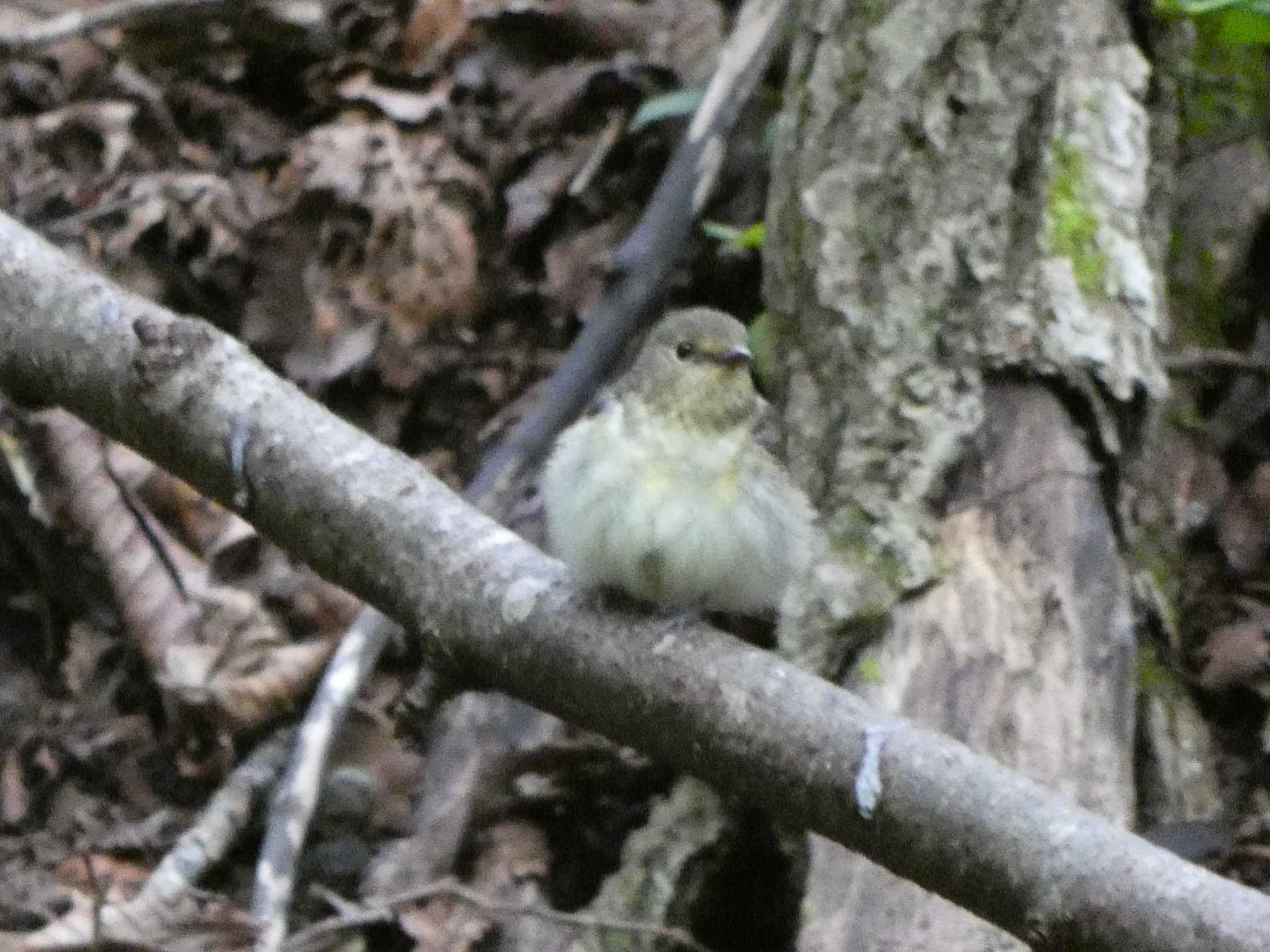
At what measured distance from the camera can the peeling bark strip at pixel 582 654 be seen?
2305 millimetres

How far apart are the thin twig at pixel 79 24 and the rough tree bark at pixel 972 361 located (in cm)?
232

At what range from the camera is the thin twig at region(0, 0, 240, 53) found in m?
5.48

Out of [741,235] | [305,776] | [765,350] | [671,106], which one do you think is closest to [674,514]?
[305,776]

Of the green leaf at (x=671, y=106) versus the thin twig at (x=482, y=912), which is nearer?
the thin twig at (x=482, y=912)

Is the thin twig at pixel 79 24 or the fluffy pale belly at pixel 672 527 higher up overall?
the thin twig at pixel 79 24

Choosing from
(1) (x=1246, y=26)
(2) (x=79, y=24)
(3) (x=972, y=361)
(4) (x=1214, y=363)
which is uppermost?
(1) (x=1246, y=26)

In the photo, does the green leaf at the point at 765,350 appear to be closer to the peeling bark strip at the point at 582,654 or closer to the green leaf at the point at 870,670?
the green leaf at the point at 870,670

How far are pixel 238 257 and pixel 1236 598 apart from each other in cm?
353

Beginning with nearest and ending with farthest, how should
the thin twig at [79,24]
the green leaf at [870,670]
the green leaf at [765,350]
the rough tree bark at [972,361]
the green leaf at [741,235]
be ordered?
the rough tree bark at [972,361] < the green leaf at [870,670] < the green leaf at [765,350] < the green leaf at [741,235] < the thin twig at [79,24]

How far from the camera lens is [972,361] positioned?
421 cm

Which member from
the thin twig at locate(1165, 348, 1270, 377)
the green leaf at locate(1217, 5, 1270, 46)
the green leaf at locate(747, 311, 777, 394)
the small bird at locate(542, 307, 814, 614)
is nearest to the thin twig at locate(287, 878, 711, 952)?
the small bird at locate(542, 307, 814, 614)

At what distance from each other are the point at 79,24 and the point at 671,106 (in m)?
2.01

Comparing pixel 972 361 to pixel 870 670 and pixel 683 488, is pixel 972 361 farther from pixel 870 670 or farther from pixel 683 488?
pixel 683 488

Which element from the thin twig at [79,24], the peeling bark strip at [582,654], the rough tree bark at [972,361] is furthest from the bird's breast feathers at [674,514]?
the thin twig at [79,24]
